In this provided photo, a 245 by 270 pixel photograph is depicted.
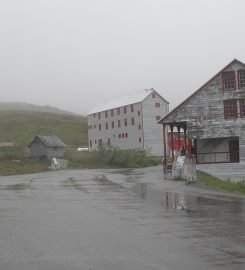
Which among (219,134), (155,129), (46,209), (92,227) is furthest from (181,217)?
(155,129)

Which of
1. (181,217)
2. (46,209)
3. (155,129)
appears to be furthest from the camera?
(155,129)

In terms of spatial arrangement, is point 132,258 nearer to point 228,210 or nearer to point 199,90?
point 228,210

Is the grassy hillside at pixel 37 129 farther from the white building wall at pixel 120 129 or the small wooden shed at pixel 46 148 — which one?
the small wooden shed at pixel 46 148

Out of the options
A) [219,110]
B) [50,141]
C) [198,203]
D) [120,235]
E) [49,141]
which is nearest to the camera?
[120,235]

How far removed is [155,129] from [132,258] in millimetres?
77827

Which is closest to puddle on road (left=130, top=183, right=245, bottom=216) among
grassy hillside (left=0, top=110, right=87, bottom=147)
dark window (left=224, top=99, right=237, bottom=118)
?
dark window (left=224, top=99, right=237, bottom=118)

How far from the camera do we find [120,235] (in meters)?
10.9

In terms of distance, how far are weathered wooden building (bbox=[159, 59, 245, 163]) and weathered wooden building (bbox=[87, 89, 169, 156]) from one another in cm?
4049

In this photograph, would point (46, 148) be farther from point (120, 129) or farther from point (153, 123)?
point (120, 129)

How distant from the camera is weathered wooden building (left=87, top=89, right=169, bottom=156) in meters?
85.4

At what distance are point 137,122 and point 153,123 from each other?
8.85 feet

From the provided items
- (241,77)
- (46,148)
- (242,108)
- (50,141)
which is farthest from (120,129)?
(242,108)

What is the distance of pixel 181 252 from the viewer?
8992mm

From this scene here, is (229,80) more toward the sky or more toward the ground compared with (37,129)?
more toward the ground
